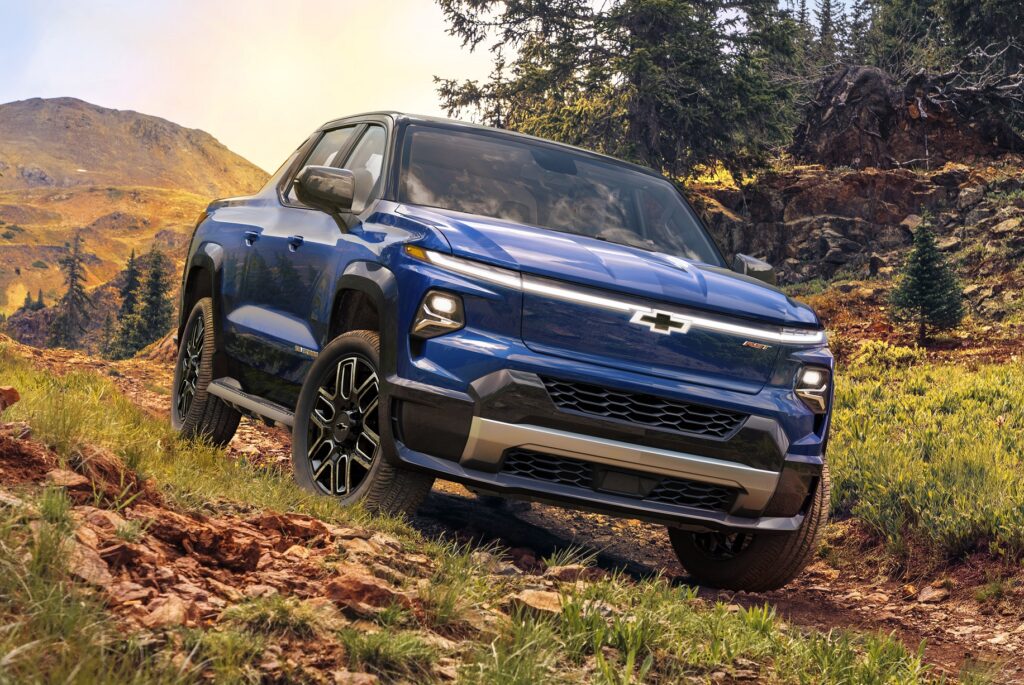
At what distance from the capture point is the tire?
5.15 metres

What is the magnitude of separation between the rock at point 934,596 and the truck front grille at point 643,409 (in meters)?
2.24

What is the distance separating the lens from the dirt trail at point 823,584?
17.1 feet

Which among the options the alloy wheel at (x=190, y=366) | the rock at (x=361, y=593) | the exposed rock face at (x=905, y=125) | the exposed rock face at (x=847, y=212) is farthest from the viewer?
the exposed rock face at (x=905, y=125)

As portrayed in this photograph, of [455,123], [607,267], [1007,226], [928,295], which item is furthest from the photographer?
[1007,226]

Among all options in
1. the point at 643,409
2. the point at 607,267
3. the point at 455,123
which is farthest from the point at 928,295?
the point at 643,409

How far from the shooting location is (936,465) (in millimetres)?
7453

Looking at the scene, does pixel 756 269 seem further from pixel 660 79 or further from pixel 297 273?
pixel 660 79

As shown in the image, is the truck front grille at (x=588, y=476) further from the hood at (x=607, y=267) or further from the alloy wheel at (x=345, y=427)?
the hood at (x=607, y=267)

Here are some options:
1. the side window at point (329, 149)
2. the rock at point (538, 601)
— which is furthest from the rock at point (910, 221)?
the rock at point (538, 601)

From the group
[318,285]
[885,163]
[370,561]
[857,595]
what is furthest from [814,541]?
[885,163]

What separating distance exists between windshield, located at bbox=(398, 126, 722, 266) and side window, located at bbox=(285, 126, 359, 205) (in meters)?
0.86

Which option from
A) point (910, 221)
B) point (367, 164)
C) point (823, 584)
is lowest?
point (823, 584)

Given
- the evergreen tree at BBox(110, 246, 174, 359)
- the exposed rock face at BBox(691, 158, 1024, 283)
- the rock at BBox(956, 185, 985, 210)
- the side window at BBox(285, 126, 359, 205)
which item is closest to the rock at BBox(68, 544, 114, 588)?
the side window at BBox(285, 126, 359, 205)

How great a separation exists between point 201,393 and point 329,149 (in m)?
1.78
